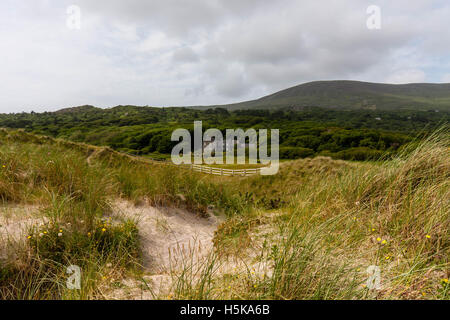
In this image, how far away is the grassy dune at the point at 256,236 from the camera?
246 cm

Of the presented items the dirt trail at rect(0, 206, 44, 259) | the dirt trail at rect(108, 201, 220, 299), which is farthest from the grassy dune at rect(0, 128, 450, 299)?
the dirt trail at rect(108, 201, 220, 299)

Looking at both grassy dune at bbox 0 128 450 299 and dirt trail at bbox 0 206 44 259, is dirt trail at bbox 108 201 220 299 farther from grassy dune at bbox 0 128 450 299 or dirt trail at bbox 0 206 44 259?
dirt trail at bbox 0 206 44 259

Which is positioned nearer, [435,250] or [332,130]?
[435,250]

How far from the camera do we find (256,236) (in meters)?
4.52

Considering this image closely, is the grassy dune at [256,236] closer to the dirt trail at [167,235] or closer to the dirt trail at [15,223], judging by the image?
the dirt trail at [15,223]

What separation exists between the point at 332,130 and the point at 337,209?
85322mm

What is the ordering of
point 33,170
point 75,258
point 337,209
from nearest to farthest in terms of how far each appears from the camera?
1. point 75,258
2. point 337,209
3. point 33,170

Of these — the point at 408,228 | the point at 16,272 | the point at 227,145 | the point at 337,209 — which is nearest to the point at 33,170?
the point at 16,272

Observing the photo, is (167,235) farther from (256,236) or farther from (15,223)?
(15,223)

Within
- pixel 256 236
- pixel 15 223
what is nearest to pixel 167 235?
pixel 256 236

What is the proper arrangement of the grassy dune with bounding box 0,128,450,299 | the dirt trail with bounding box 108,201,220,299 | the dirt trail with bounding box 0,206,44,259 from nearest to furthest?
1. the grassy dune with bounding box 0,128,450,299
2. the dirt trail with bounding box 0,206,44,259
3. the dirt trail with bounding box 108,201,220,299

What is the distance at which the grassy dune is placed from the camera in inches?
96.9
